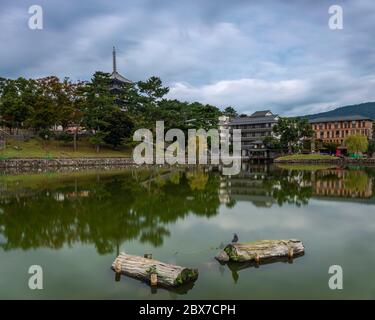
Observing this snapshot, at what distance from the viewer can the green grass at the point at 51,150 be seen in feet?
154

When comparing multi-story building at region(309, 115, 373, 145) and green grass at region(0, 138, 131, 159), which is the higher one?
multi-story building at region(309, 115, 373, 145)

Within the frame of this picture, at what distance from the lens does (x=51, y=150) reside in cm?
5159

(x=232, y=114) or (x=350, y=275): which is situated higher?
(x=232, y=114)

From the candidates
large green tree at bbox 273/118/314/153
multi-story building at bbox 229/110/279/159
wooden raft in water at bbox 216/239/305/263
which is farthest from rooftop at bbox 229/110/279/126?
wooden raft in water at bbox 216/239/305/263

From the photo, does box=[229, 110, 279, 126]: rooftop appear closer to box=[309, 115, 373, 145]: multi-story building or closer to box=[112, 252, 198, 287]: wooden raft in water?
box=[309, 115, 373, 145]: multi-story building

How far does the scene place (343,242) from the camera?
12.1 meters

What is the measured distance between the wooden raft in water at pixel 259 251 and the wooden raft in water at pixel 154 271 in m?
1.51

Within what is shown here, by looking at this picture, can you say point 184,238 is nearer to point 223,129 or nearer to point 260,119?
point 223,129

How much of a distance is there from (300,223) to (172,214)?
580cm

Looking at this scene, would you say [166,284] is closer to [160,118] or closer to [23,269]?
[23,269]

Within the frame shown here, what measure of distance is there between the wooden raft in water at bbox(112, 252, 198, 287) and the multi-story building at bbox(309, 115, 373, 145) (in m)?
79.3

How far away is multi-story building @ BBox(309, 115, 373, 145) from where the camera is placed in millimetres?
81875

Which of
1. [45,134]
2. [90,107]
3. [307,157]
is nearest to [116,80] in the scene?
[90,107]
